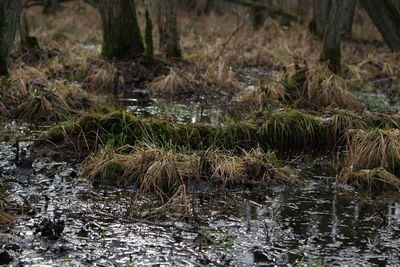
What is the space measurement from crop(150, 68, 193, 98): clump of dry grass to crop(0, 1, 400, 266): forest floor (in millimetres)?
28

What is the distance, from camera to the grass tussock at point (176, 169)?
22.6ft

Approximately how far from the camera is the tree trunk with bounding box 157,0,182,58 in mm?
14728

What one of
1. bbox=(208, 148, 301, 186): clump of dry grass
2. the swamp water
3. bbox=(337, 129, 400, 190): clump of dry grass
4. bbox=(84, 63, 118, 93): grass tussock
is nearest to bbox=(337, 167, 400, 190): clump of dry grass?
bbox=(337, 129, 400, 190): clump of dry grass

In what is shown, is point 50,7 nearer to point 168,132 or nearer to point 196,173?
point 168,132

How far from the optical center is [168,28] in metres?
Result: 14.9

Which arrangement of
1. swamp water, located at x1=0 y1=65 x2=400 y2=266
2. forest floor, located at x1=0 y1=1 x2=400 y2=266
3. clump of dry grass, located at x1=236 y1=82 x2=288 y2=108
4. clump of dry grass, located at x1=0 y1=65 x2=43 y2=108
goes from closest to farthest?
swamp water, located at x1=0 y1=65 x2=400 y2=266
forest floor, located at x1=0 y1=1 x2=400 y2=266
clump of dry grass, located at x1=0 y1=65 x2=43 y2=108
clump of dry grass, located at x1=236 y1=82 x2=288 y2=108

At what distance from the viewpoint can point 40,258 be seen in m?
4.91

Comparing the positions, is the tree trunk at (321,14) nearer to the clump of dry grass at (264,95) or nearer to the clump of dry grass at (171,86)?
the clump of dry grass at (171,86)

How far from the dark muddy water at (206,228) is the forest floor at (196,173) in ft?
0.06

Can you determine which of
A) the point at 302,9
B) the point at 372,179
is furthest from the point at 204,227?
the point at 302,9

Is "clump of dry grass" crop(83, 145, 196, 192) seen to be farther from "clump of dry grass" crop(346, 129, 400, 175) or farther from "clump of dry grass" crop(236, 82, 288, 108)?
"clump of dry grass" crop(236, 82, 288, 108)

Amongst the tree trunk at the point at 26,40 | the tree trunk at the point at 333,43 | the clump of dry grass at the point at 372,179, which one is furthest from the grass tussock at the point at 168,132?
the tree trunk at the point at 26,40

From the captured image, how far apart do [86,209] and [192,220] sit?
1.03 metres

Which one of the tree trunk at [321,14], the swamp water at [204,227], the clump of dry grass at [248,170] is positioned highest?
the tree trunk at [321,14]
